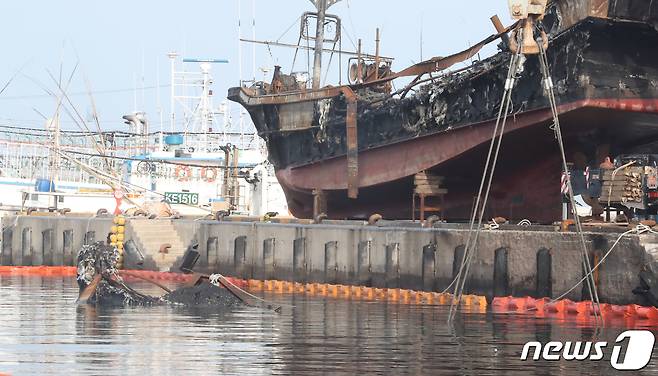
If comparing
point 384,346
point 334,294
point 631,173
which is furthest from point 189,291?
point 631,173

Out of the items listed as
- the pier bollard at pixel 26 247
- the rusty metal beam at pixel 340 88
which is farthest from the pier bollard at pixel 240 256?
the pier bollard at pixel 26 247

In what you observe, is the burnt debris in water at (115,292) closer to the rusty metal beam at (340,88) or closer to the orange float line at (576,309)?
the orange float line at (576,309)

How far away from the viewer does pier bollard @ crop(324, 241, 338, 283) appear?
3034cm

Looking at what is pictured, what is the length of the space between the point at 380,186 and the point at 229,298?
9984 mm

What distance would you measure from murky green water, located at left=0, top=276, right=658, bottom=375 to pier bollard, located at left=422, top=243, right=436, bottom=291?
1.25 m

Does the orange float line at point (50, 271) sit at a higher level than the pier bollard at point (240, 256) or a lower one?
lower

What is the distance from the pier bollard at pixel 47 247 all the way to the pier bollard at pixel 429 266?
16498 millimetres

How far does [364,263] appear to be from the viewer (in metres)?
29.4

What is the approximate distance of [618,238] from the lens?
891 inches

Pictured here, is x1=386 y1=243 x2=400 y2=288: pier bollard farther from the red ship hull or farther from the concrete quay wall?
the red ship hull

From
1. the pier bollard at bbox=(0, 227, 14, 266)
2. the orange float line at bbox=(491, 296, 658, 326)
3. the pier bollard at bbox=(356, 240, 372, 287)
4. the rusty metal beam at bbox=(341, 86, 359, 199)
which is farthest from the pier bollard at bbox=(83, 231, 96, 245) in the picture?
the orange float line at bbox=(491, 296, 658, 326)

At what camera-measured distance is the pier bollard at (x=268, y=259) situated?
3247 cm

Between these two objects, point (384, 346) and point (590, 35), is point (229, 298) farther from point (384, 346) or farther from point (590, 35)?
point (590, 35)

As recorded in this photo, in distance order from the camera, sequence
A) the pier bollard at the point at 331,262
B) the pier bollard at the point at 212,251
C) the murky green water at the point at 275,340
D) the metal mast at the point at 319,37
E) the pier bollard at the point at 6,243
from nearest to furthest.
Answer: the murky green water at the point at 275,340
the pier bollard at the point at 331,262
the pier bollard at the point at 212,251
the pier bollard at the point at 6,243
the metal mast at the point at 319,37
